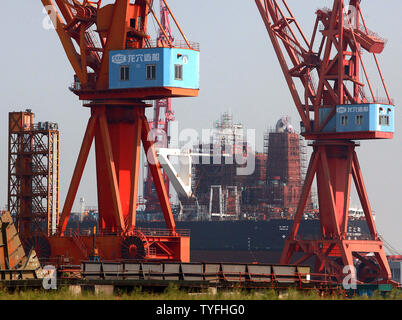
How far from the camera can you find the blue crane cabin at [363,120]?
270 feet

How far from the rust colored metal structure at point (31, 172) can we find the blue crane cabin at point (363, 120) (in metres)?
23.9

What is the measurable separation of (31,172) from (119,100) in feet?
61.3

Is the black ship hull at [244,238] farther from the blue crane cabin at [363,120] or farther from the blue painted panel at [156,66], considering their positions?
the blue painted panel at [156,66]

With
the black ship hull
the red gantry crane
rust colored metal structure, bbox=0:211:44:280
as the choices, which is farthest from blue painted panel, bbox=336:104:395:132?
the black ship hull

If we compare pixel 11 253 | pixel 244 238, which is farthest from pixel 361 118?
pixel 244 238

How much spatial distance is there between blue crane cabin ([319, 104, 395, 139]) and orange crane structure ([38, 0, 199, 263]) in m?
20.0

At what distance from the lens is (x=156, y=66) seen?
6619 centimetres

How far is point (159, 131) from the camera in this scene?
156 metres

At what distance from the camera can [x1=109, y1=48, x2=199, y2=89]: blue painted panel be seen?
6581 centimetres

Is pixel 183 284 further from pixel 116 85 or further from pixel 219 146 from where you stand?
pixel 219 146

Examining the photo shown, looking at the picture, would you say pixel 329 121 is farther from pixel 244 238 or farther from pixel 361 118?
pixel 244 238

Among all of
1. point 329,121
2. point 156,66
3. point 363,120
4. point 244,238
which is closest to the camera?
point 156,66
